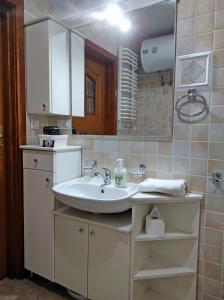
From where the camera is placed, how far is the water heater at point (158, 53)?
145cm

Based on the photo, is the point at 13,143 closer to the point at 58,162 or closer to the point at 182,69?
the point at 58,162

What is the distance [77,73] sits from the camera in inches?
73.5

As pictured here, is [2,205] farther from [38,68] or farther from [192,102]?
[192,102]

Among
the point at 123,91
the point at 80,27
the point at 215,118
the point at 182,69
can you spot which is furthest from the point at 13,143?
the point at 215,118

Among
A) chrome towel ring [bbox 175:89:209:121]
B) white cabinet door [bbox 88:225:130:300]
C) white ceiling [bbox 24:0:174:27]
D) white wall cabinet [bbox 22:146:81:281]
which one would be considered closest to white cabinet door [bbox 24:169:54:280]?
white wall cabinet [bbox 22:146:81:281]

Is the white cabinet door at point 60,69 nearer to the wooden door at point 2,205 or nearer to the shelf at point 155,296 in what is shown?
the wooden door at point 2,205

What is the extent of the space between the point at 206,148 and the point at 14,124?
1.40m

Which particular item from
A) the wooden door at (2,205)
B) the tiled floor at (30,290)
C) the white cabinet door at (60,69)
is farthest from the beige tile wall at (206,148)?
the wooden door at (2,205)

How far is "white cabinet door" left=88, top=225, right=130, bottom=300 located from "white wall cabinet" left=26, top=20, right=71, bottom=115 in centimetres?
100

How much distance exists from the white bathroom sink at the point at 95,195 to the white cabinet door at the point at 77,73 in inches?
23.6

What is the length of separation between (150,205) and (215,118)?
663 mm

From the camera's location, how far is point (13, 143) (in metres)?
1.77

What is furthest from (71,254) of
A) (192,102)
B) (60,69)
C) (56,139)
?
(60,69)

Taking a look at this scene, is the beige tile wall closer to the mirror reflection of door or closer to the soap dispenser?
the soap dispenser
